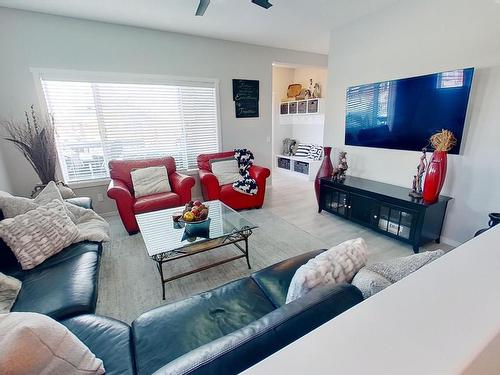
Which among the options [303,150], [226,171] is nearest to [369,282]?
[226,171]

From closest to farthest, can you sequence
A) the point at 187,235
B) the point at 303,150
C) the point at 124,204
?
1. the point at 187,235
2. the point at 124,204
3. the point at 303,150

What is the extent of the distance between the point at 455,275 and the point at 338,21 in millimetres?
3516

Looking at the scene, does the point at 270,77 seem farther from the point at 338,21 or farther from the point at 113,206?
the point at 113,206

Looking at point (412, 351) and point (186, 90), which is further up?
point (186, 90)

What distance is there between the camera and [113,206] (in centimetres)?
362

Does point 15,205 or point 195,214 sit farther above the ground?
point 15,205

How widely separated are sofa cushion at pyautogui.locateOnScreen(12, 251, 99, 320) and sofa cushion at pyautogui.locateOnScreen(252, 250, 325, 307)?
957mm

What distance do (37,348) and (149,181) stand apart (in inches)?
106

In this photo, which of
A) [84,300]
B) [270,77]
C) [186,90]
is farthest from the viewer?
[270,77]

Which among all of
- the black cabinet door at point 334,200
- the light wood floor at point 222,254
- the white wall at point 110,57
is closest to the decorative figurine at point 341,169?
the black cabinet door at point 334,200

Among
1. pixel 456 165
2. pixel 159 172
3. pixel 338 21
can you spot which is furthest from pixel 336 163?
pixel 159 172

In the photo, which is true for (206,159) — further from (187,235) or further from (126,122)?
(187,235)

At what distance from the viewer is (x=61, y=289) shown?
1369 millimetres

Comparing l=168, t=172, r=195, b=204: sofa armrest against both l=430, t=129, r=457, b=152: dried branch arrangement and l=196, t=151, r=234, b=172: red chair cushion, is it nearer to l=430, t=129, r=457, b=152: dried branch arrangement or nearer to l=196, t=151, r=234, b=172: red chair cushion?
l=196, t=151, r=234, b=172: red chair cushion
